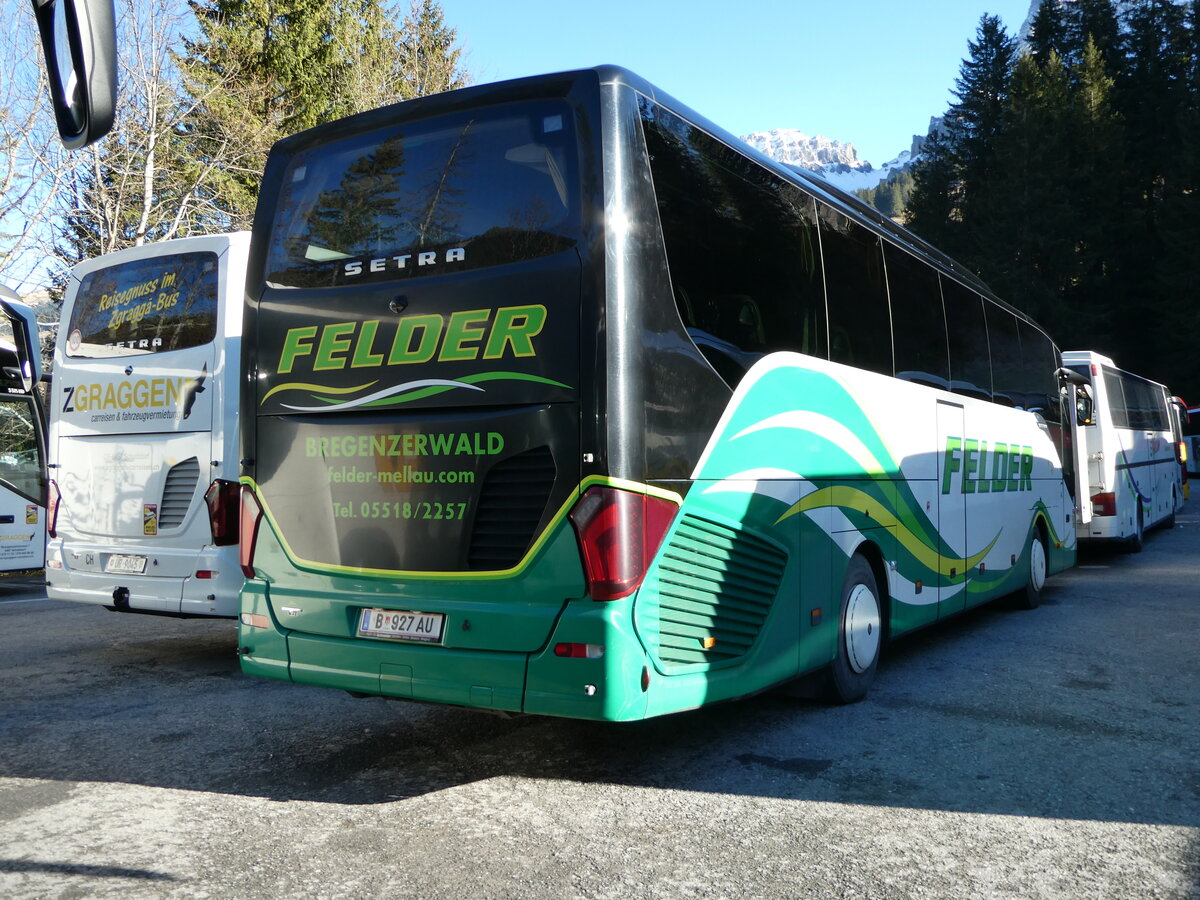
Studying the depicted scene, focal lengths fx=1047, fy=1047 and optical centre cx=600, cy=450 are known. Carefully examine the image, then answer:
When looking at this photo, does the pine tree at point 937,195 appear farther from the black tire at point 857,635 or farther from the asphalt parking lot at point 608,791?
the asphalt parking lot at point 608,791

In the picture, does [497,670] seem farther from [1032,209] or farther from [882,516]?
[1032,209]

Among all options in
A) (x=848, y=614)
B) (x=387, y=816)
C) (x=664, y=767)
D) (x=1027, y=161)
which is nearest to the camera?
(x=387, y=816)

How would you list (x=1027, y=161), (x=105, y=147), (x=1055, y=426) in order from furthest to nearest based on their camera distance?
(x=1027, y=161) < (x=105, y=147) < (x=1055, y=426)

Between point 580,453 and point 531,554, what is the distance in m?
0.49

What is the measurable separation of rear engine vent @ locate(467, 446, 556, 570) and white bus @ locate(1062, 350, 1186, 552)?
432 inches

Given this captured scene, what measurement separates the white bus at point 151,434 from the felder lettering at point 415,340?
2.49 meters

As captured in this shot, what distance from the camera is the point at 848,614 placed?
6.24 meters

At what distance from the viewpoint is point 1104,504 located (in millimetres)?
15047

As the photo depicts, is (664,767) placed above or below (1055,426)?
below

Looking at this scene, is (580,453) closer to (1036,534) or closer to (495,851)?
(495,851)

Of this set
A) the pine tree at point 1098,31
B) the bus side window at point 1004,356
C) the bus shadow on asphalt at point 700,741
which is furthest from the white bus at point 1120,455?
the pine tree at point 1098,31

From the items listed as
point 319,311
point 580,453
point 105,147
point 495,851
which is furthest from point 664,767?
point 105,147

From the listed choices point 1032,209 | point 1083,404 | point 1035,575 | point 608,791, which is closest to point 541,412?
→ point 608,791

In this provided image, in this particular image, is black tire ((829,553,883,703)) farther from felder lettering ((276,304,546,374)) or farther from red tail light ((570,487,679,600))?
felder lettering ((276,304,546,374))
